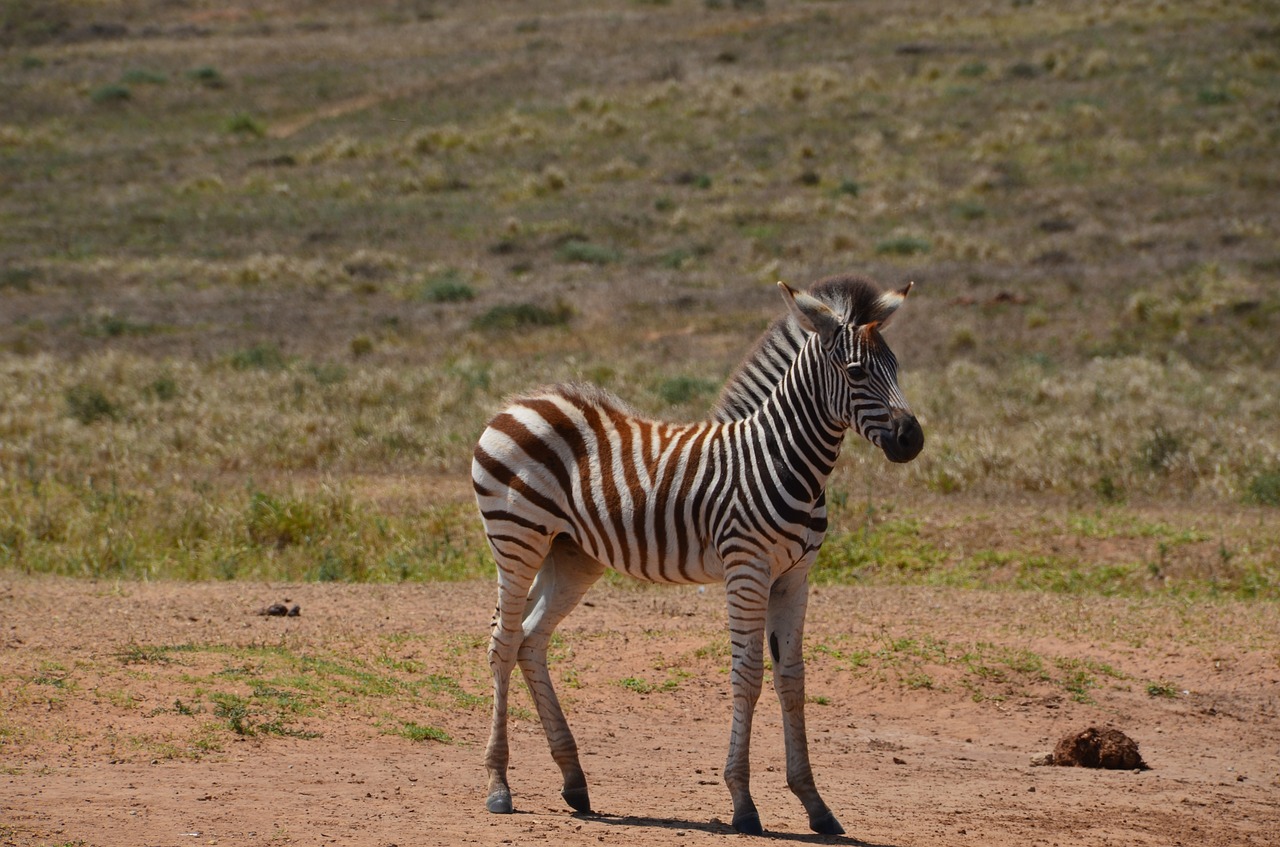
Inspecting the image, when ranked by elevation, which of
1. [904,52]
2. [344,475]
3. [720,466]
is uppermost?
[904,52]

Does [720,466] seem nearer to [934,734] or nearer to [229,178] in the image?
[934,734]

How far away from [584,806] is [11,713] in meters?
3.08

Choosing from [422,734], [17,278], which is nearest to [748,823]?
[422,734]

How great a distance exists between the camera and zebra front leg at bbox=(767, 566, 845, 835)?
6.39 m

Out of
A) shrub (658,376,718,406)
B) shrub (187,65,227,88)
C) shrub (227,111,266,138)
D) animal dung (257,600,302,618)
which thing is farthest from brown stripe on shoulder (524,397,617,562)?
shrub (187,65,227,88)

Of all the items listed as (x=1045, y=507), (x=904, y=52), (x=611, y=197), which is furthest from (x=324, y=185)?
(x=1045, y=507)

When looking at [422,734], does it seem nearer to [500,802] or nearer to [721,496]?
[500,802]

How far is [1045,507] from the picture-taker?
14.0m

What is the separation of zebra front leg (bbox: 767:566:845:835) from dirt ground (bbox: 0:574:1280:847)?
0.64ft

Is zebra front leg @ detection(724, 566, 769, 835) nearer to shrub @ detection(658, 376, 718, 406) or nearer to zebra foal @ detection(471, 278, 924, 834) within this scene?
zebra foal @ detection(471, 278, 924, 834)

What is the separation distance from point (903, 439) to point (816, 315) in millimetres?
743

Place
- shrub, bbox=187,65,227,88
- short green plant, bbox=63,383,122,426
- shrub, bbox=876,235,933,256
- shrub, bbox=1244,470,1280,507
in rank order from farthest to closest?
shrub, bbox=187,65,227,88 → shrub, bbox=876,235,933,256 → short green plant, bbox=63,383,122,426 → shrub, bbox=1244,470,1280,507

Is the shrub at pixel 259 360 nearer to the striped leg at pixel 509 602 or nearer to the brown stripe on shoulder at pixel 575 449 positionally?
the brown stripe on shoulder at pixel 575 449

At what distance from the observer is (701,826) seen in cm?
634
